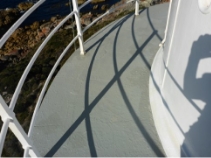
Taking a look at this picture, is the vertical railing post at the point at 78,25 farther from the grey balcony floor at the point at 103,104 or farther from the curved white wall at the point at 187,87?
the curved white wall at the point at 187,87

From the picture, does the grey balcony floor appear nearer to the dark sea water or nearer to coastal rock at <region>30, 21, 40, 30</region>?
coastal rock at <region>30, 21, 40, 30</region>

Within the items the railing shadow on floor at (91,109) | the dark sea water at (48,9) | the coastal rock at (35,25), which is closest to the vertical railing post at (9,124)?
the railing shadow on floor at (91,109)

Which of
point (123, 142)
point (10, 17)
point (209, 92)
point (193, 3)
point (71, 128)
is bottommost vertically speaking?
point (123, 142)

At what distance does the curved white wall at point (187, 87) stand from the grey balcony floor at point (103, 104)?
8.7 inches

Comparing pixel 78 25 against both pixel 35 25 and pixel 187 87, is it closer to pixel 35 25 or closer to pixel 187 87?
pixel 187 87

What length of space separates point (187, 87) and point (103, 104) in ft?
3.45

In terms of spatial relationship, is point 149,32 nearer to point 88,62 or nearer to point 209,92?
point 88,62

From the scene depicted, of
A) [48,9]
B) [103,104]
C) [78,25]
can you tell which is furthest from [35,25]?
[103,104]

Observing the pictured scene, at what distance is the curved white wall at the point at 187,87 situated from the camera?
4.28ft

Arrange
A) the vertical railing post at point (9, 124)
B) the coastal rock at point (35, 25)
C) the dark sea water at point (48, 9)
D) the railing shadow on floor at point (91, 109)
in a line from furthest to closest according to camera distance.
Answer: the dark sea water at point (48, 9), the coastal rock at point (35, 25), the railing shadow on floor at point (91, 109), the vertical railing post at point (9, 124)

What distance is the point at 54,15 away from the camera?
11.8 meters

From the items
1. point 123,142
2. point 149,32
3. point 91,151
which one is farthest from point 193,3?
point 149,32

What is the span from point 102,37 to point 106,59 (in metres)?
0.60

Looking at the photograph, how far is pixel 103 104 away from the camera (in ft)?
7.80
